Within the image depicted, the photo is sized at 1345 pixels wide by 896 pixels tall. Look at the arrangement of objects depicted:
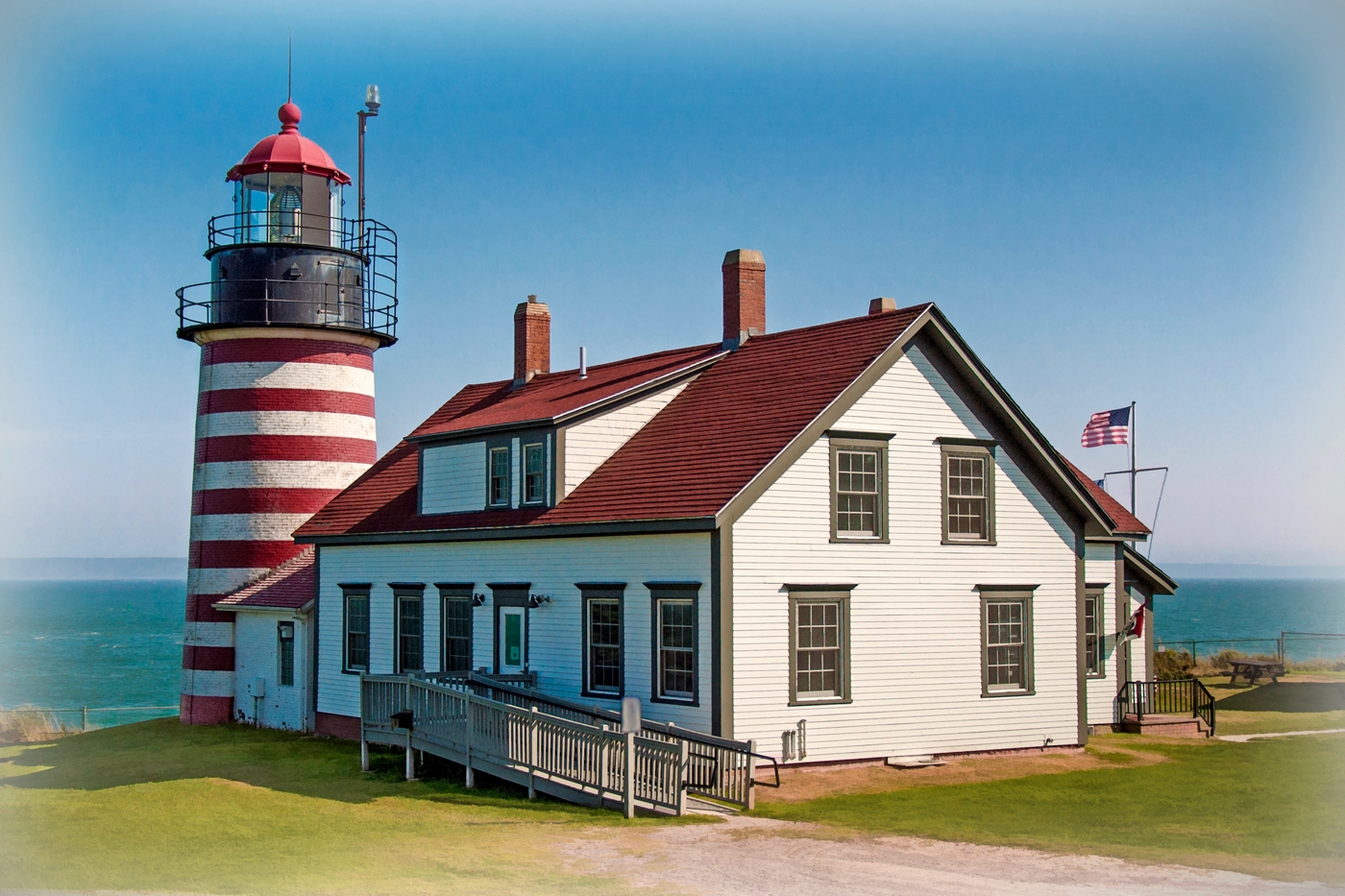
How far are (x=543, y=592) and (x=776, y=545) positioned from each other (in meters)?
4.66

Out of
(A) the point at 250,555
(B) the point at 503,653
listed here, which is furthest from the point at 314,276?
(B) the point at 503,653

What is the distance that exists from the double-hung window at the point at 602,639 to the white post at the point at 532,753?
2384 millimetres

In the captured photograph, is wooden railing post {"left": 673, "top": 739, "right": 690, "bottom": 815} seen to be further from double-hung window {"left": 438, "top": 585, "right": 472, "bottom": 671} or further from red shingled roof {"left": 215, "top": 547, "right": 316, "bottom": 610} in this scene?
red shingled roof {"left": 215, "top": 547, "right": 316, "bottom": 610}

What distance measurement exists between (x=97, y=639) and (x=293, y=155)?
342ft

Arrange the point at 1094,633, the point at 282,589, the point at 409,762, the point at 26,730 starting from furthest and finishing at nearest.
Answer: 1. the point at 26,730
2. the point at 282,589
3. the point at 1094,633
4. the point at 409,762

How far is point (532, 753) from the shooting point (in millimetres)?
19094

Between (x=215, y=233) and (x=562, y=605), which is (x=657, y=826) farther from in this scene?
(x=215, y=233)

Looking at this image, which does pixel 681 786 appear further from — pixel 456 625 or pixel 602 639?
pixel 456 625

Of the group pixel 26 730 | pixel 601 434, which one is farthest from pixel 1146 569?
pixel 26 730

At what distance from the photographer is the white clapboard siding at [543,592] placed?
20.4m

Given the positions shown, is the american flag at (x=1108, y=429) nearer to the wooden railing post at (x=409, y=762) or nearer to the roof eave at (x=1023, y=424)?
the roof eave at (x=1023, y=424)

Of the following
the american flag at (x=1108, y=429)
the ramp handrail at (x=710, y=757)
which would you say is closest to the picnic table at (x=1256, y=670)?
the american flag at (x=1108, y=429)

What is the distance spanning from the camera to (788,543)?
67.3 ft

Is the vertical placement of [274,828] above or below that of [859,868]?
below
